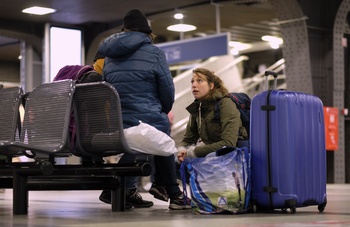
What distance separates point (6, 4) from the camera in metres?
15.3

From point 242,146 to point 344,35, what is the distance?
9.31m

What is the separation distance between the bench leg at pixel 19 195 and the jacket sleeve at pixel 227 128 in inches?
51.6

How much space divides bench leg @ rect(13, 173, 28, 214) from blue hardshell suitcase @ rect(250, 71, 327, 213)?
1.64 meters

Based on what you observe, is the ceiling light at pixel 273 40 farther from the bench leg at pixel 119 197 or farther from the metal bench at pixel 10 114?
the bench leg at pixel 119 197

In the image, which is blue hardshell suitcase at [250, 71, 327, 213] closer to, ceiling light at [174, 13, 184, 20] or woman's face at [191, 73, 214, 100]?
woman's face at [191, 73, 214, 100]

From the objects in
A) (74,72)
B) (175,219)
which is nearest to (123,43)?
(74,72)

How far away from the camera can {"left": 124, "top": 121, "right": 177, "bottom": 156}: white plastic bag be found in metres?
5.30

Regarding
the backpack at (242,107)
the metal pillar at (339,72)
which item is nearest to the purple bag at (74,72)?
the backpack at (242,107)

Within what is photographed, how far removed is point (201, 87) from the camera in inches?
230

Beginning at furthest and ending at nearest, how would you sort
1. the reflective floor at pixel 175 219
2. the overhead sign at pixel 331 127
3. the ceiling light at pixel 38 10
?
the ceiling light at pixel 38 10
the overhead sign at pixel 331 127
the reflective floor at pixel 175 219

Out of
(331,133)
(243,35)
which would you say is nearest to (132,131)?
(331,133)

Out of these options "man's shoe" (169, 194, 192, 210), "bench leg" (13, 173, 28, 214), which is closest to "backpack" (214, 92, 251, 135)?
"man's shoe" (169, 194, 192, 210)

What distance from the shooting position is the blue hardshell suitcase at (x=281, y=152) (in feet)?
17.4

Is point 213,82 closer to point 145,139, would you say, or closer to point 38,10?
point 145,139
